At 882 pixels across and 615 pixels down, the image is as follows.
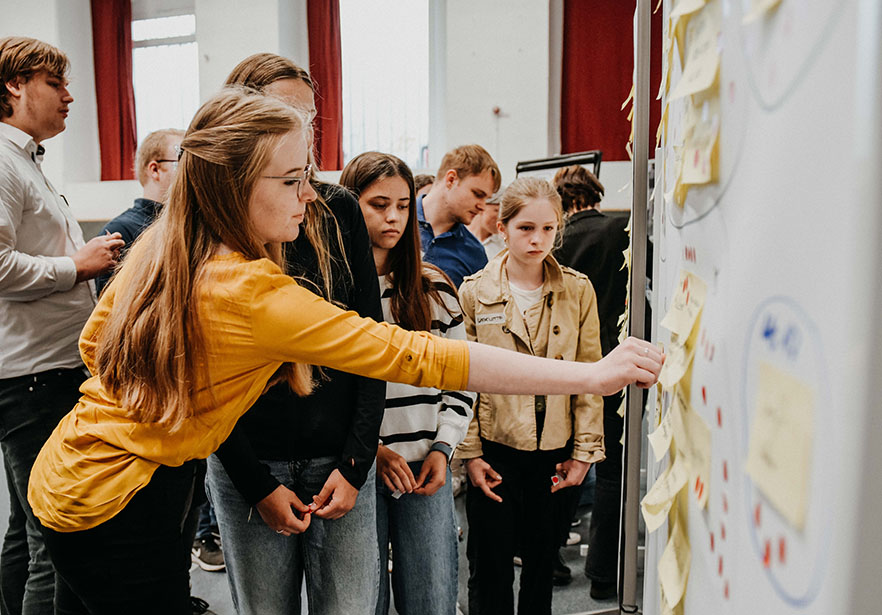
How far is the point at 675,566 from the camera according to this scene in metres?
0.61

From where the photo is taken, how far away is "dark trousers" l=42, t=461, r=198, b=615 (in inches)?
36.3

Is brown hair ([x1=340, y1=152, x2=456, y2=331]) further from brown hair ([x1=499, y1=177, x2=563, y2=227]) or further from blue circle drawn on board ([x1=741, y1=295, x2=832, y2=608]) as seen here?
blue circle drawn on board ([x1=741, y1=295, x2=832, y2=608])

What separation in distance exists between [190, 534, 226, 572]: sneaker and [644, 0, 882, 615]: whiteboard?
2162mm

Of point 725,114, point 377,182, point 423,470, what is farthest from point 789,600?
point 377,182

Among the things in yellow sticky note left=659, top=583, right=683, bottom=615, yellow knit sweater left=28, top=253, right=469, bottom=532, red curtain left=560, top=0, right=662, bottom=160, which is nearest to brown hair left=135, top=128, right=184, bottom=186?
yellow knit sweater left=28, top=253, right=469, bottom=532

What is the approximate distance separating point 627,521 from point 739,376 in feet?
1.87

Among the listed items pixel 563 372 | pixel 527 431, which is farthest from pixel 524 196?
pixel 563 372

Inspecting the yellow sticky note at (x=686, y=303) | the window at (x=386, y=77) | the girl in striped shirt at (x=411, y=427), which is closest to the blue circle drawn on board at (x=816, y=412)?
the yellow sticky note at (x=686, y=303)

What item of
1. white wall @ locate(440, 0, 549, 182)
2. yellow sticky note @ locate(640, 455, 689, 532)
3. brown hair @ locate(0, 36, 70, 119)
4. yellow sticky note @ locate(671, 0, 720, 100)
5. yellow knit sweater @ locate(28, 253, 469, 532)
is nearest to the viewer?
yellow sticky note @ locate(671, 0, 720, 100)

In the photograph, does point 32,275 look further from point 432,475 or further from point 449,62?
point 449,62

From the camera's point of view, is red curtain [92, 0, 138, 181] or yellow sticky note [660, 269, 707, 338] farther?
red curtain [92, 0, 138, 181]

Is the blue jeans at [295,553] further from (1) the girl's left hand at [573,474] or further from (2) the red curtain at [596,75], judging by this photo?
(2) the red curtain at [596,75]

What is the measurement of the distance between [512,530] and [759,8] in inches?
56.1

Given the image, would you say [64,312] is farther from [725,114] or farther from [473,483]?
[725,114]
